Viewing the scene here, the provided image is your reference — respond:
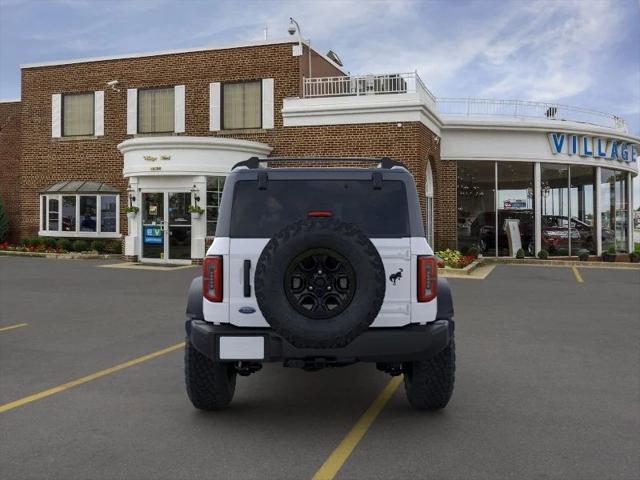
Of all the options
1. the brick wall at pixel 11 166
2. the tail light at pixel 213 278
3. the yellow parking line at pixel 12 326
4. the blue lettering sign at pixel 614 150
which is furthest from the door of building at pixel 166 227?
the blue lettering sign at pixel 614 150

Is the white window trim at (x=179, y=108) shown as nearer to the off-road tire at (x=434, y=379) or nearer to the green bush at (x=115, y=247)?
the green bush at (x=115, y=247)

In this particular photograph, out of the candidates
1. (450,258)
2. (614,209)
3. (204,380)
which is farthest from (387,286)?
(614,209)

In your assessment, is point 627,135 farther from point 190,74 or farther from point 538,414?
point 538,414

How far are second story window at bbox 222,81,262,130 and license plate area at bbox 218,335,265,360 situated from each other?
1832 centimetres

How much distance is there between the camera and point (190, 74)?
75.0 feet

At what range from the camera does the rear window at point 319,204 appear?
4527 mm

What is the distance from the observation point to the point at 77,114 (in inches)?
974

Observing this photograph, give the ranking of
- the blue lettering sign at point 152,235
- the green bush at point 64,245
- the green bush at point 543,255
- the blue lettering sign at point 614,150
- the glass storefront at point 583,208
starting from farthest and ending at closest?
the blue lettering sign at point 614,150 < the glass storefront at point 583,208 < the green bush at point 64,245 < the green bush at point 543,255 < the blue lettering sign at point 152,235

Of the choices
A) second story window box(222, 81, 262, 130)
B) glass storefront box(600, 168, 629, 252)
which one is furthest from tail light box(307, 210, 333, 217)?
glass storefront box(600, 168, 629, 252)

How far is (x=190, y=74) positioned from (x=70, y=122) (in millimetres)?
5886

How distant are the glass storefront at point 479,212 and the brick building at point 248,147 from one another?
5cm

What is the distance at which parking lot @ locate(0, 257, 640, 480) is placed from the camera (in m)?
3.91

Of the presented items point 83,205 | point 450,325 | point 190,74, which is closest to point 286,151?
point 190,74

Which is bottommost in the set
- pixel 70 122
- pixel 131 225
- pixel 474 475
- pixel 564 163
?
pixel 474 475
